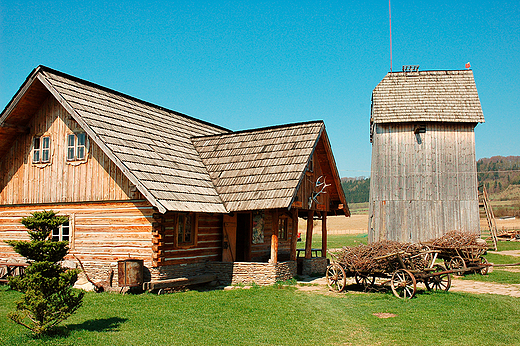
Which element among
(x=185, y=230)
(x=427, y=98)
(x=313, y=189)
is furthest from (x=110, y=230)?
(x=427, y=98)

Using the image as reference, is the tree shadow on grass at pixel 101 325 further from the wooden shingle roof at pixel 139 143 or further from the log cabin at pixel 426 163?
the log cabin at pixel 426 163

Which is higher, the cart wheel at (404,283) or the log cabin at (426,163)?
the log cabin at (426,163)

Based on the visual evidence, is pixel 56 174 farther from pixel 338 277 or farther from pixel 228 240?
pixel 338 277

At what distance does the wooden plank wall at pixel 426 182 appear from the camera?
28125 mm

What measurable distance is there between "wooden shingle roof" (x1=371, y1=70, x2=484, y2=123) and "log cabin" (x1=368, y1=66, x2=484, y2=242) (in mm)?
61

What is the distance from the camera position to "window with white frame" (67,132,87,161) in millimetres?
16703

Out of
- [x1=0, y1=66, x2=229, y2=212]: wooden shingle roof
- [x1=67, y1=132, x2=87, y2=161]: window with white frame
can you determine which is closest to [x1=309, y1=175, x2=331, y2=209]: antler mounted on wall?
[x1=0, y1=66, x2=229, y2=212]: wooden shingle roof

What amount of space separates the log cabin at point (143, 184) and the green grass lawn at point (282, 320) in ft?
6.51

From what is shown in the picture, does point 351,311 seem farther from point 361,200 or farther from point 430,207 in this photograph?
point 361,200

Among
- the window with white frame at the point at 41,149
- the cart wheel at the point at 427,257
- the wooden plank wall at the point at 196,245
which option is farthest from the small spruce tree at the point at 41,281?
the cart wheel at the point at 427,257

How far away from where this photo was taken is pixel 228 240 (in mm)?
17922

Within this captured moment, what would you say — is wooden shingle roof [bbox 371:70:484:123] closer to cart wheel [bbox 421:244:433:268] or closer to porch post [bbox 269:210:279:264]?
cart wheel [bbox 421:244:433:268]

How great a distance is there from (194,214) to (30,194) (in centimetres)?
663

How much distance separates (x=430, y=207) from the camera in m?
28.4
